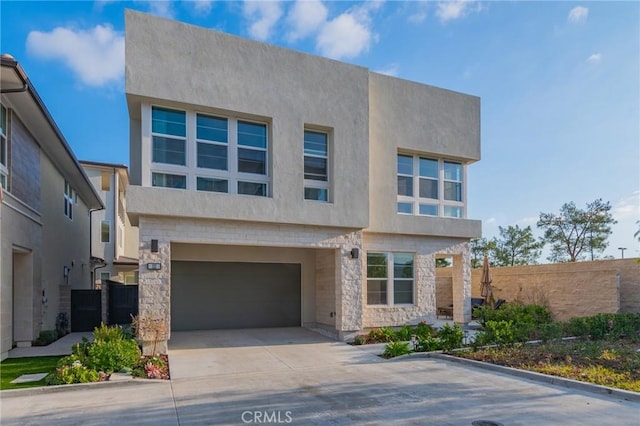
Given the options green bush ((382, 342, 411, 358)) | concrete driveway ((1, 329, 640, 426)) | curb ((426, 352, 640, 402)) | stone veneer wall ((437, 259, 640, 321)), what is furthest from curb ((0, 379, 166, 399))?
stone veneer wall ((437, 259, 640, 321))

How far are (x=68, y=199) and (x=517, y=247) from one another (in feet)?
96.3

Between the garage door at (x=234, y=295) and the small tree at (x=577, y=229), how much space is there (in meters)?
23.0

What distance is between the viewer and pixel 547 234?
30.3m

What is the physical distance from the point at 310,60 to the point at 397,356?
829cm

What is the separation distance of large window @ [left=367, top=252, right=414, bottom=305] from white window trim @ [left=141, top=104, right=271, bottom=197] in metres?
4.33

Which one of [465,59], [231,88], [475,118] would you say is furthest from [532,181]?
[231,88]

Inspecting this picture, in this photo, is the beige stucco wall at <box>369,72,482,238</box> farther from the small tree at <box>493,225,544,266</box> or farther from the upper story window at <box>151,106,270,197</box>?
the small tree at <box>493,225,544,266</box>

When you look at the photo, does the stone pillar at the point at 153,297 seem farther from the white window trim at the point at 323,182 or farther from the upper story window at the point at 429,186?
the upper story window at the point at 429,186

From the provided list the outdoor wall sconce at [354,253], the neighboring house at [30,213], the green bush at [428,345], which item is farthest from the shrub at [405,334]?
the neighboring house at [30,213]

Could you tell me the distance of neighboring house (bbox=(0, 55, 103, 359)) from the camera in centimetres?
1046

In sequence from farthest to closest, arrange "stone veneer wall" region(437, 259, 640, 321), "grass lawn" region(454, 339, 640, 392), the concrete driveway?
"stone veneer wall" region(437, 259, 640, 321) < "grass lawn" region(454, 339, 640, 392) < the concrete driveway

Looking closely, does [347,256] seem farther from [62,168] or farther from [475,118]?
[62,168]

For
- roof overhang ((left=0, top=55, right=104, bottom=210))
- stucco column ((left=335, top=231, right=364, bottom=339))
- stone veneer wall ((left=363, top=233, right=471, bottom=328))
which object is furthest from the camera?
stone veneer wall ((left=363, top=233, right=471, bottom=328))

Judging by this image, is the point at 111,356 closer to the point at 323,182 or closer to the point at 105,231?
the point at 323,182
